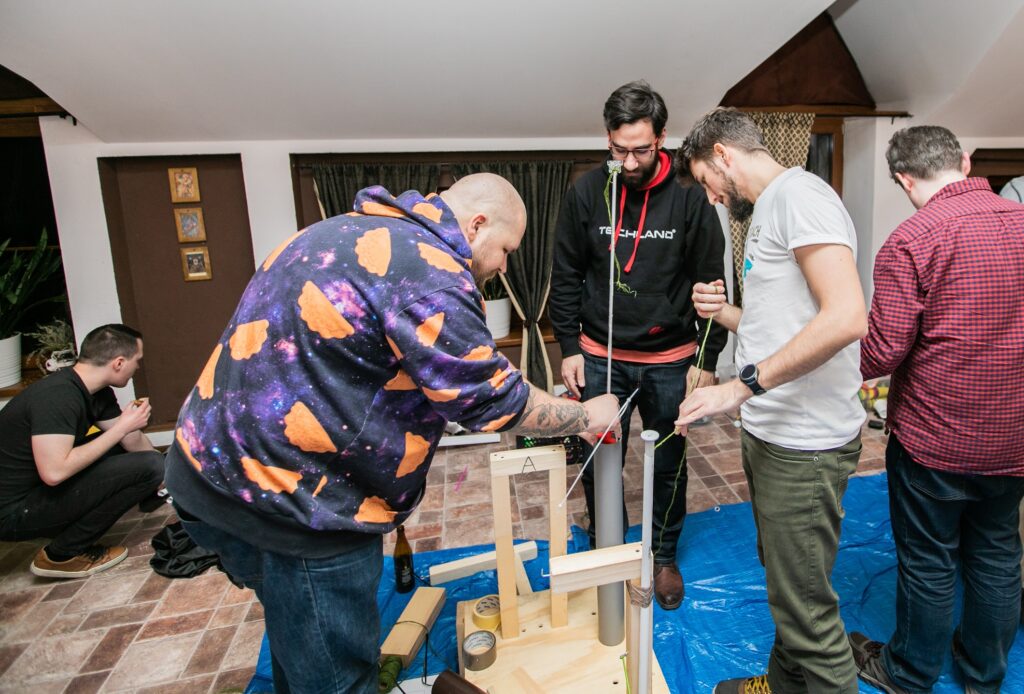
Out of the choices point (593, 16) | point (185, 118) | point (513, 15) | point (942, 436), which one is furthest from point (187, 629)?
point (593, 16)

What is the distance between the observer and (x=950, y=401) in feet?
4.67

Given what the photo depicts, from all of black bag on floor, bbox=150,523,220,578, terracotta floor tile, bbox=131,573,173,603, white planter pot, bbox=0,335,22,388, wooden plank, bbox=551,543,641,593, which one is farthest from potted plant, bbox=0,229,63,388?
wooden plank, bbox=551,543,641,593

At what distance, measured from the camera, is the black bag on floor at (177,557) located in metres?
2.47

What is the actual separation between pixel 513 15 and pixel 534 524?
100 inches

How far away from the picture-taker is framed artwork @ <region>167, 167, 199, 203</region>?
370 cm

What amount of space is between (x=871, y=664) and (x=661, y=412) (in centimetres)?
96

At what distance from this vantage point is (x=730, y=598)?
2107 millimetres

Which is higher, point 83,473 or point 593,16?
point 593,16

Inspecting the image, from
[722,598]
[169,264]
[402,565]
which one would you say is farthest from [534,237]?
[722,598]

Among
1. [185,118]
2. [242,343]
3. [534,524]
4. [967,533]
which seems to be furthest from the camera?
[185,118]

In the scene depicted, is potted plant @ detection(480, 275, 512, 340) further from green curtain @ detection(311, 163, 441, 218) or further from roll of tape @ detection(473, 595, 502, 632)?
roll of tape @ detection(473, 595, 502, 632)

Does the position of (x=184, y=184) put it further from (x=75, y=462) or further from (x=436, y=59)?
(x=75, y=462)

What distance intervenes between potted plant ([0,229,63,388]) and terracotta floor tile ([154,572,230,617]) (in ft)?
6.97

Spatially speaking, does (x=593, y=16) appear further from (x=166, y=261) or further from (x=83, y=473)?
(x=83, y=473)
